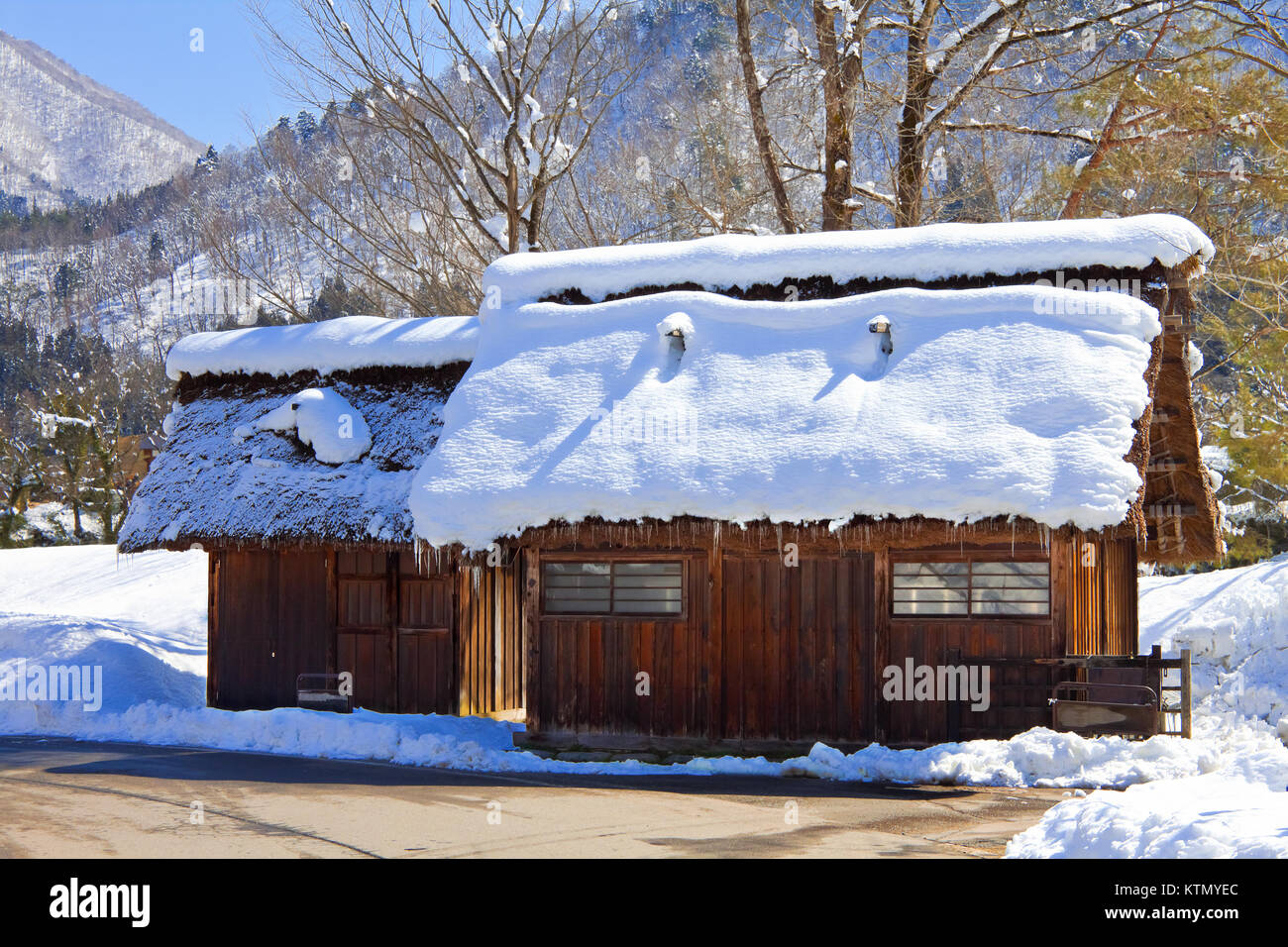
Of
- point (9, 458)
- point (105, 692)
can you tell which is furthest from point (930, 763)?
point (9, 458)

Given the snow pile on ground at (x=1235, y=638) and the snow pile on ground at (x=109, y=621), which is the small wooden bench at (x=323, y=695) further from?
the snow pile on ground at (x=1235, y=638)

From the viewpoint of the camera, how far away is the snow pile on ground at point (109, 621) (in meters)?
17.3

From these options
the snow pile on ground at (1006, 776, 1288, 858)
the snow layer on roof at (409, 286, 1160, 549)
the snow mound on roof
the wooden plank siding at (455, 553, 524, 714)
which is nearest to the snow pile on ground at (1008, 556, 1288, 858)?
the snow pile on ground at (1006, 776, 1288, 858)

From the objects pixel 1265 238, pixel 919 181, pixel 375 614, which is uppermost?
pixel 919 181

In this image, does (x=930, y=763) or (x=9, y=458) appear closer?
(x=930, y=763)

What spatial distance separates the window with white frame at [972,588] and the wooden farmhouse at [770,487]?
1.2 inches

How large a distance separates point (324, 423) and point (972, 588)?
28.6 ft

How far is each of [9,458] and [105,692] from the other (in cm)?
3218

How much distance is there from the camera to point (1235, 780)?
8.28m

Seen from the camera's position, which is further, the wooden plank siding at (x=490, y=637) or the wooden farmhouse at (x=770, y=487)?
the wooden plank siding at (x=490, y=637)

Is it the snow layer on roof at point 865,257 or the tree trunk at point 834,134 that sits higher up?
the tree trunk at point 834,134

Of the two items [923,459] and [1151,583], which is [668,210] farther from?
[923,459]

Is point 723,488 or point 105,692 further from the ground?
point 723,488

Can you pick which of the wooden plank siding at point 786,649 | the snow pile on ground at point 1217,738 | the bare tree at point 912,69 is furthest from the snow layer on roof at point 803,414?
the bare tree at point 912,69
